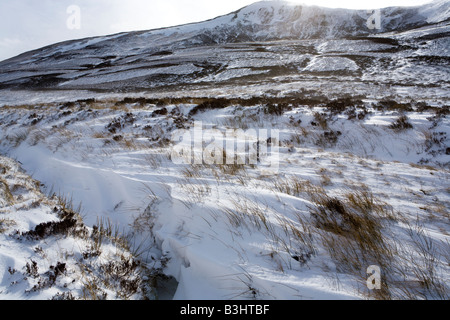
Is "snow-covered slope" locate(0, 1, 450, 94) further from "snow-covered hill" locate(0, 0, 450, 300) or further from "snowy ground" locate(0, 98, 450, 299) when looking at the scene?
"snowy ground" locate(0, 98, 450, 299)

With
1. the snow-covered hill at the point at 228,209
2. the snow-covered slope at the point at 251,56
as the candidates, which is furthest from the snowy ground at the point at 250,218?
the snow-covered slope at the point at 251,56

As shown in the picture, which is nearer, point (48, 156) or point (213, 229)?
point (213, 229)

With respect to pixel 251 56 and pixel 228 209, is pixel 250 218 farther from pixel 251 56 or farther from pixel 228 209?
pixel 251 56

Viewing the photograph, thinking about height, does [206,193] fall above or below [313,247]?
above

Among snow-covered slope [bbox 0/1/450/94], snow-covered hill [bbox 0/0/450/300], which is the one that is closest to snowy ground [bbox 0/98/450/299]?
snow-covered hill [bbox 0/0/450/300]

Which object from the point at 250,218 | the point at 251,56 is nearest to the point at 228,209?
the point at 250,218

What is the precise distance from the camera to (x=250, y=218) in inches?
109

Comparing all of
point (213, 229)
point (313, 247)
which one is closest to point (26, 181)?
point (213, 229)

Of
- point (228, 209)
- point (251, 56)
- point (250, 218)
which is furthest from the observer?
point (251, 56)

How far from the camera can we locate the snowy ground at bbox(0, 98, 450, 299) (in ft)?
6.65

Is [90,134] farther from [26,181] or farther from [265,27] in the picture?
[265,27]

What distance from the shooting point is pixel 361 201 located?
10.0ft

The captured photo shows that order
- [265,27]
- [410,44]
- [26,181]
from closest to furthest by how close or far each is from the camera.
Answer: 1. [26,181]
2. [410,44]
3. [265,27]

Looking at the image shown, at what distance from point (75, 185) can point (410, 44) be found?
48684mm
